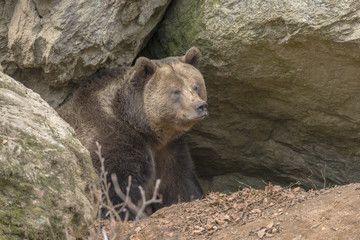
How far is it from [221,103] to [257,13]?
1.73 m

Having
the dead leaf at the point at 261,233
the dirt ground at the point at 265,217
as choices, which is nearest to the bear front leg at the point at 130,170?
the dirt ground at the point at 265,217

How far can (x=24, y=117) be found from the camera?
143 inches

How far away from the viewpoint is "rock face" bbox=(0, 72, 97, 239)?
125 inches

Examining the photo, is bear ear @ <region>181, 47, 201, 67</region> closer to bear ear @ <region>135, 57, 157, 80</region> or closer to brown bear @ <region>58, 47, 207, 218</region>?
brown bear @ <region>58, 47, 207, 218</region>

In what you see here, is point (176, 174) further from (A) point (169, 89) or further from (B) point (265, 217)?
(B) point (265, 217)

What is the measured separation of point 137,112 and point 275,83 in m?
1.76

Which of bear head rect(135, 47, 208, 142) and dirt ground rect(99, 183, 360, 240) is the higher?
bear head rect(135, 47, 208, 142)

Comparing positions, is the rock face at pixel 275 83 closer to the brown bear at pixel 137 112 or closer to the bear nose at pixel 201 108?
the brown bear at pixel 137 112

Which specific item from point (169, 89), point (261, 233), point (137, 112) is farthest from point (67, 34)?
point (261, 233)

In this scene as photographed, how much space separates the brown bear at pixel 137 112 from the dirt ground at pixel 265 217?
773 millimetres

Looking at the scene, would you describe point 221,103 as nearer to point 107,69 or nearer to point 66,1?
point 107,69

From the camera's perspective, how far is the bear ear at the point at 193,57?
6.23 metres

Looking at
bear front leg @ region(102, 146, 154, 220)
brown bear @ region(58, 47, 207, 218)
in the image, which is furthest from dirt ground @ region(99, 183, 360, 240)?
brown bear @ region(58, 47, 207, 218)

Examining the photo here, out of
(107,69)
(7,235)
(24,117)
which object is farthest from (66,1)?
(7,235)
